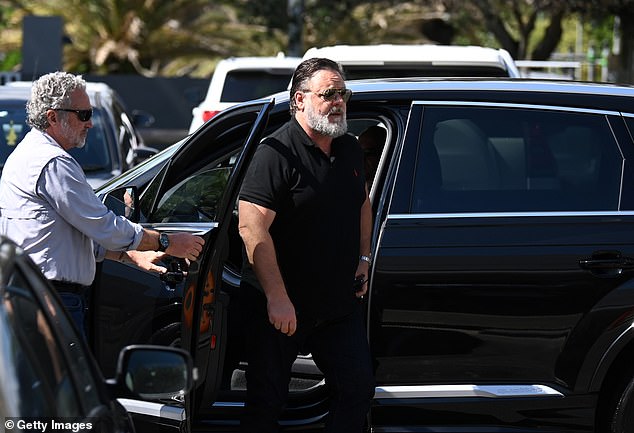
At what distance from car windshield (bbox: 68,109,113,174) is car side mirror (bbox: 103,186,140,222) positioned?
12.8 feet

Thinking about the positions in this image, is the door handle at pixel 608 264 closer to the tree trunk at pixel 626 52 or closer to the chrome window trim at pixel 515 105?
the chrome window trim at pixel 515 105

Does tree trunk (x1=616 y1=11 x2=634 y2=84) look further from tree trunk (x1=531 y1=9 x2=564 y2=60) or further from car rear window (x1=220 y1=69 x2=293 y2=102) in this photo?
car rear window (x1=220 y1=69 x2=293 y2=102)

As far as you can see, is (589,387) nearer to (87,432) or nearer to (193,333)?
(193,333)

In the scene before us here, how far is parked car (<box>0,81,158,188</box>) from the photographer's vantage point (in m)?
9.16

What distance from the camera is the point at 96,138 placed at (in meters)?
9.68

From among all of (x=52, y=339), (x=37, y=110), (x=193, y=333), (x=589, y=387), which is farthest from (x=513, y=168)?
(x=52, y=339)

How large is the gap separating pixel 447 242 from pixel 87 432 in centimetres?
244

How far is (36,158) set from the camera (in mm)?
4539

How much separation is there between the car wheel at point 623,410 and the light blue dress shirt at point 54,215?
6.84ft

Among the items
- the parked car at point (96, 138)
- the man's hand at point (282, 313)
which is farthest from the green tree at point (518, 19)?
the man's hand at point (282, 313)

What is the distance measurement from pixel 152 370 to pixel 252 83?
25.8 ft

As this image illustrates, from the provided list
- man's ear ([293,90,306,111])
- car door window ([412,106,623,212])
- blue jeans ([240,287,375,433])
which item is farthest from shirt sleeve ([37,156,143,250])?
car door window ([412,106,623,212])

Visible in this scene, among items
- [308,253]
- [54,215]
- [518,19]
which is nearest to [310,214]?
[308,253]

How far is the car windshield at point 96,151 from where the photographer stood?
30.4 feet
